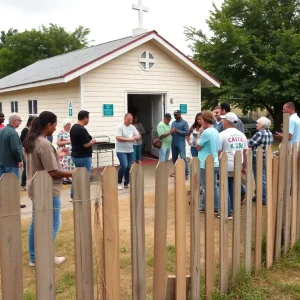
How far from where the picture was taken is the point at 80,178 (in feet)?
7.53

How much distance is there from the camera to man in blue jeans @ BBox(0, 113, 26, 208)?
6.05 metres

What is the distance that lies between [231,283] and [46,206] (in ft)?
6.91

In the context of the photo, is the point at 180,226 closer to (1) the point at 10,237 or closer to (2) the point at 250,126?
(1) the point at 10,237

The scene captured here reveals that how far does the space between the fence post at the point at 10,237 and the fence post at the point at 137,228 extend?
2.57ft

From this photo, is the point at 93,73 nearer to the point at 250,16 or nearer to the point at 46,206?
the point at 46,206

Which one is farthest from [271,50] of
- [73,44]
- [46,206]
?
[73,44]

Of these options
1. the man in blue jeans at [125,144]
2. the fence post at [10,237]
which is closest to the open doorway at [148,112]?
the man in blue jeans at [125,144]

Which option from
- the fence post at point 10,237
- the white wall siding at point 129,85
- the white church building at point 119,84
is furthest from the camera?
the white wall siding at point 129,85

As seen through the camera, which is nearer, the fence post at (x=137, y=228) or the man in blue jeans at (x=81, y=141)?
the fence post at (x=137, y=228)

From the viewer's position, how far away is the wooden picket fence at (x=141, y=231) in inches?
80.5

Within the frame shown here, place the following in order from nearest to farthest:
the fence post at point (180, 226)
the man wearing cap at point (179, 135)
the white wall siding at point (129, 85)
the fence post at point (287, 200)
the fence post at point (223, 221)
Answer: the fence post at point (180, 226) < the fence post at point (223, 221) < the fence post at point (287, 200) < the man wearing cap at point (179, 135) < the white wall siding at point (129, 85)

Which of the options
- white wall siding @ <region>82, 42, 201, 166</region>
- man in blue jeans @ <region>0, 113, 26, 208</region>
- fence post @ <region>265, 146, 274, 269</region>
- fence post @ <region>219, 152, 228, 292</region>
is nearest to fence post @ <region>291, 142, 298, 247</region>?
fence post @ <region>265, 146, 274, 269</region>

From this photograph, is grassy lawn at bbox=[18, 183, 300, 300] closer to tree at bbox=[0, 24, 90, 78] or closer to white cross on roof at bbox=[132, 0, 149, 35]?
white cross on roof at bbox=[132, 0, 149, 35]

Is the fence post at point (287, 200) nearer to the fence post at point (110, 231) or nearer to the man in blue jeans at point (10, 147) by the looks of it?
the fence post at point (110, 231)
